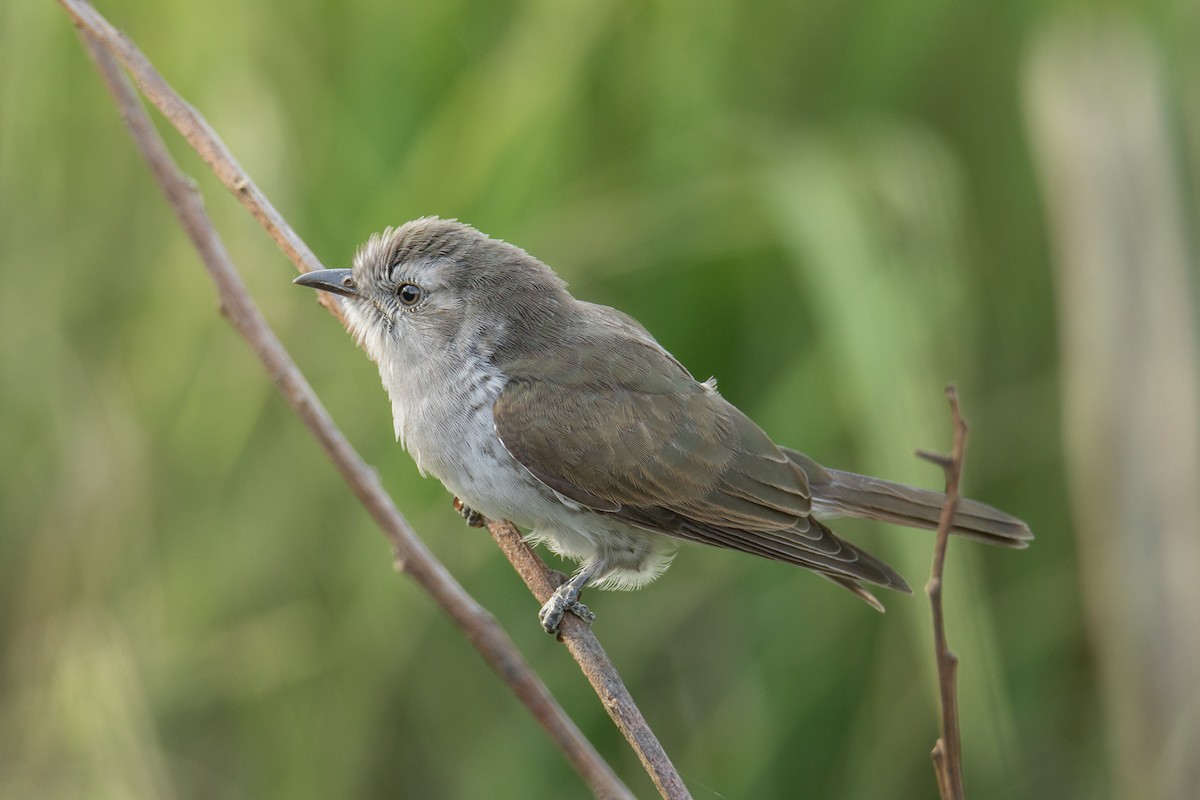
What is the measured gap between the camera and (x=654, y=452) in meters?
2.79

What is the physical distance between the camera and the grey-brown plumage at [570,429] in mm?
2707

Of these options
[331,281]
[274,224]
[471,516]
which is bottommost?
[471,516]

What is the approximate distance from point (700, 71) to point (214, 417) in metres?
1.86

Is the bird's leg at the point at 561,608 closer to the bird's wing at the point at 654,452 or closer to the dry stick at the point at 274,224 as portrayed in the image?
the dry stick at the point at 274,224

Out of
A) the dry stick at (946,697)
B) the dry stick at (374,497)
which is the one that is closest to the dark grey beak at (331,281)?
Answer: the dry stick at (374,497)

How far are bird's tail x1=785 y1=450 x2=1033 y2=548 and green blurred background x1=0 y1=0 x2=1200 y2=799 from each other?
0.57 feet

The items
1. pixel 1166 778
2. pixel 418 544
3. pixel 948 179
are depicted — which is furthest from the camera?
pixel 948 179

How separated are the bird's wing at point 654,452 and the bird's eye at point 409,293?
0.27 m

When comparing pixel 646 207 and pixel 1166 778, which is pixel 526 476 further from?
pixel 1166 778

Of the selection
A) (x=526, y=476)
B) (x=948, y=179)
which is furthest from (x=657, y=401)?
(x=948, y=179)

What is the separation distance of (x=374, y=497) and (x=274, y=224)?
1168 millimetres

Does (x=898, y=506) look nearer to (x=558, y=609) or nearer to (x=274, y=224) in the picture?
(x=558, y=609)

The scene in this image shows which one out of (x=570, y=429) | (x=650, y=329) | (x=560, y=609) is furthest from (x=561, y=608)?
(x=650, y=329)

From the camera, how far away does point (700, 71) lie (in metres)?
3.96
